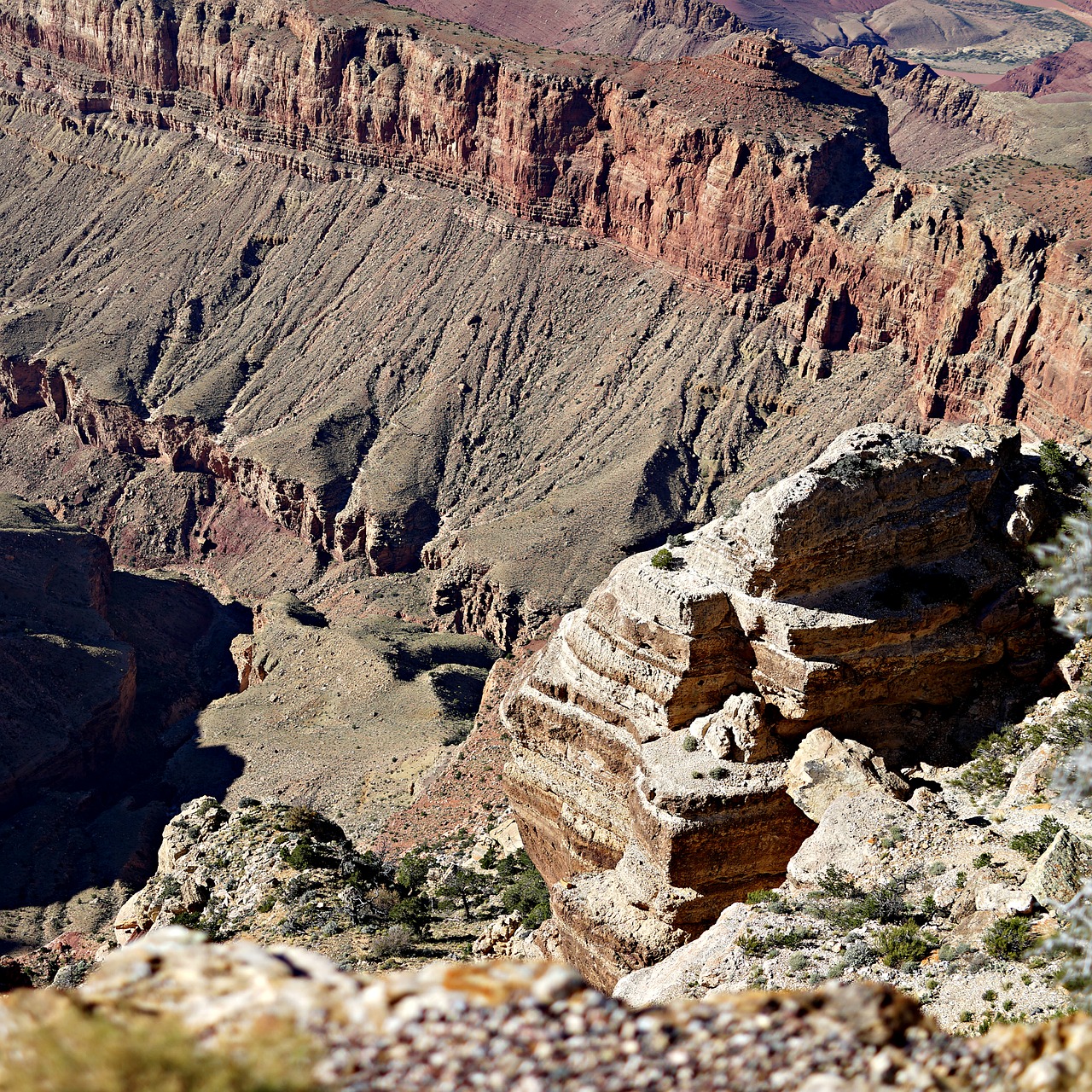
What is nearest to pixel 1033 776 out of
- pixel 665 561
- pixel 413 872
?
pixel 665 561

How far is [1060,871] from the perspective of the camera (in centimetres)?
2755

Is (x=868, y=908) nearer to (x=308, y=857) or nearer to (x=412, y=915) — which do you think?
(x=412, y=915)

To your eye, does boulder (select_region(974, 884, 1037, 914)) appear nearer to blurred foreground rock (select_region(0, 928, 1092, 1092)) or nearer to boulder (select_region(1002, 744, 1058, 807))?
boulder (select_region(1002, 744, 1058, 807))

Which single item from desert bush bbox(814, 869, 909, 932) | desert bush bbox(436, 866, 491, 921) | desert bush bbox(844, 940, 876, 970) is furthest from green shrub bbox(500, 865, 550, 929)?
desert bush bbox(844, 940, 876, 970)

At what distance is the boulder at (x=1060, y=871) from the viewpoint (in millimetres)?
27136

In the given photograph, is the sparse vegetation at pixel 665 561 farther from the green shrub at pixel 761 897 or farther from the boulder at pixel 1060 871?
the boulder at pixel 1060 871

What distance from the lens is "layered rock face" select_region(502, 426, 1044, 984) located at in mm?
35750

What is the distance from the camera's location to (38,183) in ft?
495

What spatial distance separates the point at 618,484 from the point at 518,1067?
277 ft

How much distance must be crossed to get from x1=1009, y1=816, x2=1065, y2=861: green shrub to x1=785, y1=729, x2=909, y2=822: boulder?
519cm

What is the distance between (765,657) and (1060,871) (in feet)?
36.8

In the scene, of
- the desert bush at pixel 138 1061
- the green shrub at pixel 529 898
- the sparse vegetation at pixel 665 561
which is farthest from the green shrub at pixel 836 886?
the desert bush at pixel 138 1061

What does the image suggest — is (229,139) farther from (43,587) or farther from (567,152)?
(43,587)

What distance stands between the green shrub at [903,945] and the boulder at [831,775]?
617 centimetres
